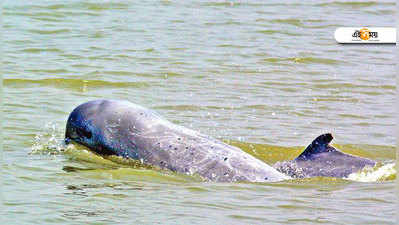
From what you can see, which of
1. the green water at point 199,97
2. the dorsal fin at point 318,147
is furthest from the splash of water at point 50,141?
the dorsal fin at point 318,147

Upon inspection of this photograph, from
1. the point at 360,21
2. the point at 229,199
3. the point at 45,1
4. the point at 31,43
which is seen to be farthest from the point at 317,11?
the point at 229,199

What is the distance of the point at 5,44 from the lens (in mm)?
16188

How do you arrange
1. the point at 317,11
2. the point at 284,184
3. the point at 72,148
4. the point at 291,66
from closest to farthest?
the point at 284,184
the point at 72,148
the point at 291,66
the point at 317,11

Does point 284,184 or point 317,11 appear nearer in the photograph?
point 284,184

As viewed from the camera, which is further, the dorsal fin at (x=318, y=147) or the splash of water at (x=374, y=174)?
the dorsal fin at (x=318, y=147)

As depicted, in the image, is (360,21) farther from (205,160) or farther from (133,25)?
(205,160)

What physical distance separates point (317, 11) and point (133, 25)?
16.8 ft

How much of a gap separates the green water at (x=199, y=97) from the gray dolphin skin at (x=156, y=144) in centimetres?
18

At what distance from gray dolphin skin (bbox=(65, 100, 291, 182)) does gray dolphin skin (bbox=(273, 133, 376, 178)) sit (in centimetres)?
31

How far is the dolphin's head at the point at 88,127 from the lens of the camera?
31.0ft

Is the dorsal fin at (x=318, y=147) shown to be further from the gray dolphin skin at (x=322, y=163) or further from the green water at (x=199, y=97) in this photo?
the green water at (x=199, y=97)

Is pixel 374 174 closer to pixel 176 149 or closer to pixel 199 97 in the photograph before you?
pixel 176 149

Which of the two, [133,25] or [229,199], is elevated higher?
[133,25]

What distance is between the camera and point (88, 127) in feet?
31.1
